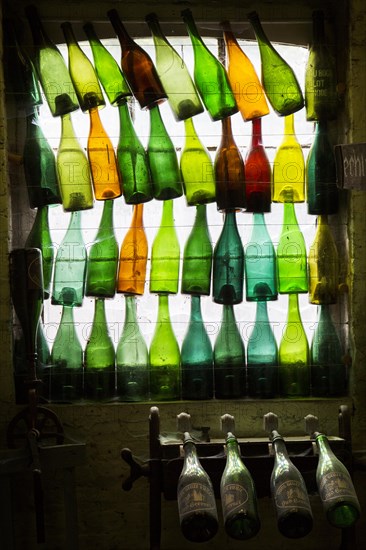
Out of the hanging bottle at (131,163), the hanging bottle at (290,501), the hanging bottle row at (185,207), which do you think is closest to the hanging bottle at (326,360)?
the hanging bottle row at (185,207)

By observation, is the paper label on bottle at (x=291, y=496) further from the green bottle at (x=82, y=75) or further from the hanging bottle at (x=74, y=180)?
the green bottle at (x=82, y=75)

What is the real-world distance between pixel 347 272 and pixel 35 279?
2.73 ft

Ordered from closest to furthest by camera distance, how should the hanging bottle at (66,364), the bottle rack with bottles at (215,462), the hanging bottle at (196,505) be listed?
the hanging bottle at (196,505) < the bottle rack with bottles at (215,462) < the hanging bottle at (66,364)

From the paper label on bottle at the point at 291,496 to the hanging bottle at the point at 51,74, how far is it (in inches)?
45.2

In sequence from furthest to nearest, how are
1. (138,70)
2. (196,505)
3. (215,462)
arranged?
1. (138,70)
2. (215,462)
3. (196,505)

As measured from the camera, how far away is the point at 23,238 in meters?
2.27

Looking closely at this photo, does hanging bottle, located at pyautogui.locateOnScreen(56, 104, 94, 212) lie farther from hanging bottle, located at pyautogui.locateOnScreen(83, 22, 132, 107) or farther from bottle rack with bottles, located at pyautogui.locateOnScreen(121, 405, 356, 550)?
bottle rack with bottles, located at pyautogui.locateOnScreen(121, 405, 356, 550)

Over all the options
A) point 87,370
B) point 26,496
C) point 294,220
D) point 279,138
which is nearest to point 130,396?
point 87,370

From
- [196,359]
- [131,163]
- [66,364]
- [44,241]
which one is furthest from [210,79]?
[66,364]

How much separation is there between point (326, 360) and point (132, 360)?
1.74ft

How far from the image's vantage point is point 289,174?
2.25m

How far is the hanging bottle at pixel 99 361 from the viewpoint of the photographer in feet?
7.29

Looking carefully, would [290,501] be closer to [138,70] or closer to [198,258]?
[198,258]

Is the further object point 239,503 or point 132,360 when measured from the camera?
point 132,360
